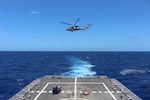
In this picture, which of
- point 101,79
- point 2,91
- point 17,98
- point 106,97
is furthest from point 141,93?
point 2,91

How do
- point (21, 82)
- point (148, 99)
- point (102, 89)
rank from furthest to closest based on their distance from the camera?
point (21, 82), point (148, 99), point (102, 89)

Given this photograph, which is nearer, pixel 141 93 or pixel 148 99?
pixel 148 99

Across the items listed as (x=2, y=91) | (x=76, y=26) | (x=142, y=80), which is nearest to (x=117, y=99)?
(x=76, y=26)

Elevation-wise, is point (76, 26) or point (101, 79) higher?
point (76, 26)

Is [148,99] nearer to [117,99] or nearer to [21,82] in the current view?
[117,99]

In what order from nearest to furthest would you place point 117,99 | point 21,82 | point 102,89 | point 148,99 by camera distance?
point 117,99 → point 102,89 → point 148,99 → point 21,82

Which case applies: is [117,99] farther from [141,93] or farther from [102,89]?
[141,93]

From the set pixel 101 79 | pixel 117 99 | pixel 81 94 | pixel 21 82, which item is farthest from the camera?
pixel 21 82

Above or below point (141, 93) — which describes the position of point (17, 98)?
above

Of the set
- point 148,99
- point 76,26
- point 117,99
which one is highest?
point 76,26
